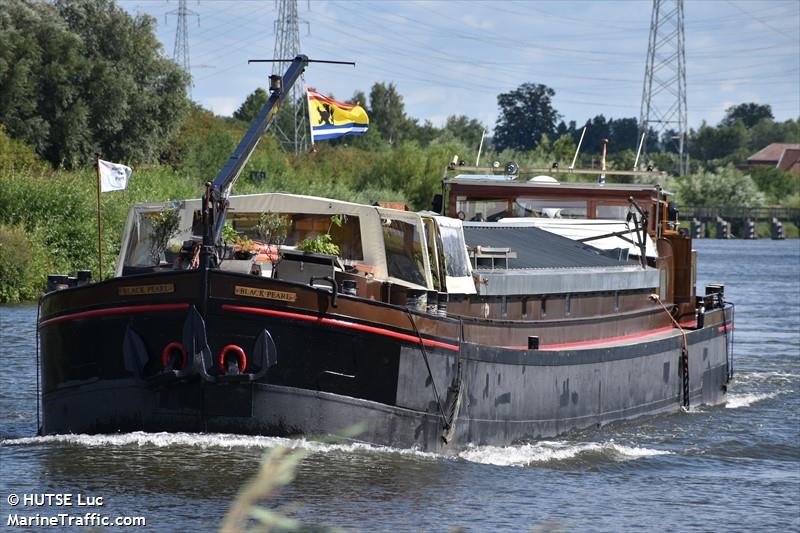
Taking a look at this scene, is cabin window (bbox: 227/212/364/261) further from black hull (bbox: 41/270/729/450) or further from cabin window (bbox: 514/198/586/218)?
cabin window (bbox: 514/198/586/218)

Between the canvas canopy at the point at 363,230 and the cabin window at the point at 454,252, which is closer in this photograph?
the canvas canopy at the point at 363,230

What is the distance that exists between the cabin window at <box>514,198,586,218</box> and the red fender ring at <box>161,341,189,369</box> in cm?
1045

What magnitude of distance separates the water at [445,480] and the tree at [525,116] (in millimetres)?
150648

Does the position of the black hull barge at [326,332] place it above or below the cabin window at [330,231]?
below

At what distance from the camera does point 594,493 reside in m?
17.5

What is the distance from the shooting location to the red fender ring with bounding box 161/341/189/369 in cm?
1669

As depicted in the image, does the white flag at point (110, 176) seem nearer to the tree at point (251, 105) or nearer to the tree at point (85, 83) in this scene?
the tree at point (85, 83)

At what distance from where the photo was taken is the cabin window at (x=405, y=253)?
61.6ft

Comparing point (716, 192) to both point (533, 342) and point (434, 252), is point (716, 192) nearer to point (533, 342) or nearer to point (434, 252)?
point (533, 342)

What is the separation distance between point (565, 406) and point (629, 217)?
16.0 ft

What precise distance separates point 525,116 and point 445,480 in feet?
523

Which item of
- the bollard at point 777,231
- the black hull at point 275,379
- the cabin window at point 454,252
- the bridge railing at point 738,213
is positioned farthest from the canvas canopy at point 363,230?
the bollard at point 777,231

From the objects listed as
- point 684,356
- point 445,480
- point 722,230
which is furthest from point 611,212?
point 722,230

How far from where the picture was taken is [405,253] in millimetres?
18859
